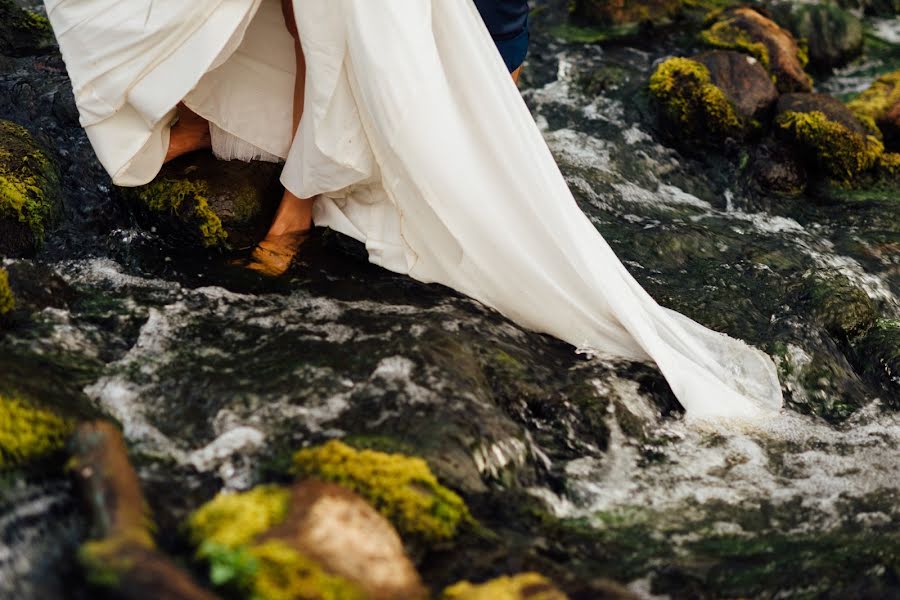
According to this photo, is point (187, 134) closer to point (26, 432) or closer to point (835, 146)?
point (26, 432)

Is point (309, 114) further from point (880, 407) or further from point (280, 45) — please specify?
point (880, 407)

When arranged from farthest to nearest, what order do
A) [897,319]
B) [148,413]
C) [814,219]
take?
[814,219], [897,319], [148,413]

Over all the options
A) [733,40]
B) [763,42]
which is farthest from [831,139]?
[733,40]

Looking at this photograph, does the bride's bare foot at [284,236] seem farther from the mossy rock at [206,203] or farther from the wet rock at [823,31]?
the wet rock at [823,31]

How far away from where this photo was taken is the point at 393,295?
429 centimetres

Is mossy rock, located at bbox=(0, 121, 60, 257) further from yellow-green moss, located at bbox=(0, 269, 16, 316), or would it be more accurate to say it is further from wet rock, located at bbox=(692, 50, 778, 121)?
wet rock, located at bbox=(692, 50, 778, 121)

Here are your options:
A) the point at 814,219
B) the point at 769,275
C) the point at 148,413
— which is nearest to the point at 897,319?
the point at 769,275

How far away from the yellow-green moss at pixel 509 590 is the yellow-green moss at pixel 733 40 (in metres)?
6.15

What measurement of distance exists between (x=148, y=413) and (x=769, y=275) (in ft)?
11.8

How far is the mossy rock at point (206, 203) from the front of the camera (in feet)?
15.1

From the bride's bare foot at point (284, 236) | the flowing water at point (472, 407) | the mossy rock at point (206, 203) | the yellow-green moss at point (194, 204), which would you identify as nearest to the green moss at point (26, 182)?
the flowing water at point (472, 407)

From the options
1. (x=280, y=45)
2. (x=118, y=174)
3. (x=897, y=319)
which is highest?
(x=280, y=45)

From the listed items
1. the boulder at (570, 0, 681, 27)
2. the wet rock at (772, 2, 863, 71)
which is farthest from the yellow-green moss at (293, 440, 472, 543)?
the wet rock at (772, 2, 863, 71)

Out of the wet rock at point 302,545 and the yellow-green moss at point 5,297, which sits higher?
the yellow-green moss at point 5,297
